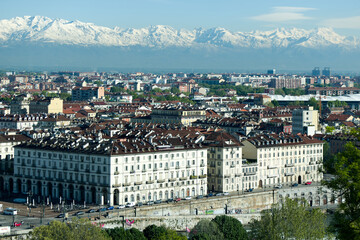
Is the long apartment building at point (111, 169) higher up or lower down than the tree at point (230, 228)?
higher up

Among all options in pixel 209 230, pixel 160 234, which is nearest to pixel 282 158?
pixel 209 230

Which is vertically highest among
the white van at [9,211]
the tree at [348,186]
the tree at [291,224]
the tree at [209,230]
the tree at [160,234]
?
the tree at [348,186]

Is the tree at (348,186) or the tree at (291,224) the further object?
the tree at (291,224)

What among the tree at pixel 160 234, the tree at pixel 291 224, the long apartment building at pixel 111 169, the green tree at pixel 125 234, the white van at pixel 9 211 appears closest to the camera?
the tree at pixel 291 224

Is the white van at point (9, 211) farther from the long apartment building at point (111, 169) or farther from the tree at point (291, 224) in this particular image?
the tree at point (291, 224)

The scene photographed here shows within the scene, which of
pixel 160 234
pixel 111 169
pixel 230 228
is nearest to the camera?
pixel 160 234

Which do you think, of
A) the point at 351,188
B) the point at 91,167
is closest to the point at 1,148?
the point at 91,167

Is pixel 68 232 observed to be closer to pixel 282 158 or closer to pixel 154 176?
pixel 154 176

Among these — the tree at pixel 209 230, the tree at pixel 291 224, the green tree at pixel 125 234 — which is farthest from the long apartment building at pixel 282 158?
the green tree at pixel 125 234
